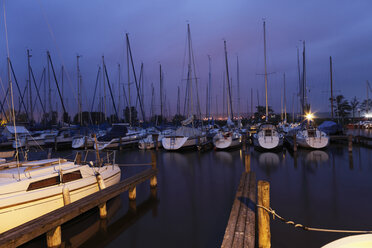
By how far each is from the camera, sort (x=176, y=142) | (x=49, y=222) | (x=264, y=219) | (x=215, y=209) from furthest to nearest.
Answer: (x=176, y=142), (x=215, y=209), (x=49, y=222), (x=264, y=219)

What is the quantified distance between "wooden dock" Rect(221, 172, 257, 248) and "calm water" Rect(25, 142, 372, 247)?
1.14 metres

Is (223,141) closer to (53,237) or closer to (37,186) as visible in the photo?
(37,186)

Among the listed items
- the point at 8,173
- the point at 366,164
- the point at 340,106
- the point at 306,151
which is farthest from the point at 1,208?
the point at 340,106

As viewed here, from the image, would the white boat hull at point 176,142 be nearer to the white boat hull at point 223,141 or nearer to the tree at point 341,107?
the white boat hull at point 223,141

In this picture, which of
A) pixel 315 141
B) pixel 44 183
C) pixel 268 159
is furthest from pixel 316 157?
pixel 44 183

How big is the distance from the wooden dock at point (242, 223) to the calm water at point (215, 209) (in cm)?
114

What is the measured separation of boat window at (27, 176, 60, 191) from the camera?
7169 millimetres

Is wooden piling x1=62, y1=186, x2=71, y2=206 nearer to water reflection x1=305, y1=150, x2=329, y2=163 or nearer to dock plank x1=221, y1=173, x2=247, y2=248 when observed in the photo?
dock plank x1=221, y1=173, x2=247, y2=248

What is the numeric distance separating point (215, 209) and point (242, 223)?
373 centimetres

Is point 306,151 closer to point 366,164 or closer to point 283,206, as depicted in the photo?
point 366,164

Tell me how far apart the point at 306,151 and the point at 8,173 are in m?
23.9

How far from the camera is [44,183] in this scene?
24.6 feet

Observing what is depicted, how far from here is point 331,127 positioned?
1239 inches

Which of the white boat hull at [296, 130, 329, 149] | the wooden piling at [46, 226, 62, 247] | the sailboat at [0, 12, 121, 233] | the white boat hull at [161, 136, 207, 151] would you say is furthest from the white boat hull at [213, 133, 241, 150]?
the wooden piling at [46, 226, 62, 247]
